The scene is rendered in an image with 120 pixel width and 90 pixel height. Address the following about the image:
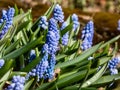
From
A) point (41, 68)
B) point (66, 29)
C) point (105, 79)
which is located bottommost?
point (105, 79)

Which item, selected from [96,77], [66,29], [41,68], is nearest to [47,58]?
[41,68]

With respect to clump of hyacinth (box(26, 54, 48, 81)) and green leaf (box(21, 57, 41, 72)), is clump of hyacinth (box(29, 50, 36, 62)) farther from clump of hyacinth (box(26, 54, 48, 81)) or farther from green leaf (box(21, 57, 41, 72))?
clump of hyacinth (box(26, 54, 48, 81))

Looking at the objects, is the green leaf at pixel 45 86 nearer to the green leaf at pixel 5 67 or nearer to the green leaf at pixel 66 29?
the green leaf at pixel 5 67

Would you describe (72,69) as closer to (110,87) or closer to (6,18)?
(110,87)

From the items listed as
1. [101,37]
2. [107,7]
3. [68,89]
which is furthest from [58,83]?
[107,7]

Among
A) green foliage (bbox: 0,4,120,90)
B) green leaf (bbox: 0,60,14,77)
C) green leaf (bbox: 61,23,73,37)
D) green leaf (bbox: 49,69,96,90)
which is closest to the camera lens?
green leaf (bbox: 0,60,14,77)

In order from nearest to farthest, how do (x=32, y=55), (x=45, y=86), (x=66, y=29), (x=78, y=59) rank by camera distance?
(x=45, y=86) < (x=32, y=55) < (x=78, y=59) < (x=66, y=29)

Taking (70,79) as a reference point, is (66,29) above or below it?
above

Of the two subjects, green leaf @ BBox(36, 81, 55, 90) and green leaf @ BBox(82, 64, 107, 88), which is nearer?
green leaf @ BBox(36, 81, 55, 90)

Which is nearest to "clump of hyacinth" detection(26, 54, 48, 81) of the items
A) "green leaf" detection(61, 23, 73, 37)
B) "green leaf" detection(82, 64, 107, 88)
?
"green leaf" detection(82, 64, 107, 88)

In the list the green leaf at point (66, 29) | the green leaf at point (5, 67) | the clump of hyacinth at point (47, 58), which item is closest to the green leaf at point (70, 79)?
the clump of hyacinth at point (47, 58)

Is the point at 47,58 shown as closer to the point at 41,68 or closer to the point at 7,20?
the point at 41,68
